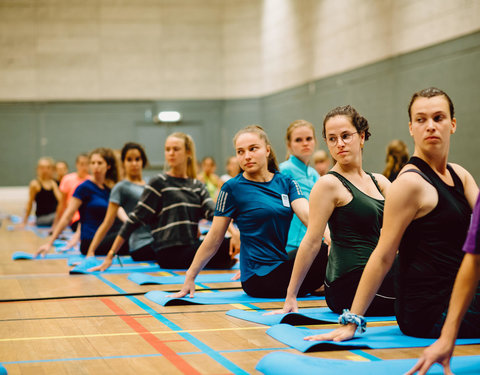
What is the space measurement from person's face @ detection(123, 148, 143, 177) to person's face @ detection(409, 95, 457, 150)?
4822 millimetres

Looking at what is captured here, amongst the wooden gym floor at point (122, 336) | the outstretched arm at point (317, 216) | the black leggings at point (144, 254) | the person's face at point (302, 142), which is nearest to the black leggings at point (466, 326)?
the wooden gym floor at point (122, 336)

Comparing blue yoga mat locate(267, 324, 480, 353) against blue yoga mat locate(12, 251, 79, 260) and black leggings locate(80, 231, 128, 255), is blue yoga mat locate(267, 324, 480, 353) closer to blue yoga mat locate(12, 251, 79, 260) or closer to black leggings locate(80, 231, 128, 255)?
black leggings locate(80, 231, 128, 255)

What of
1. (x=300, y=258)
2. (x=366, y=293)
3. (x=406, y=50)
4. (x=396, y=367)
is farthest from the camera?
(x=406, y=50)

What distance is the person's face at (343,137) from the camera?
12.7 feet

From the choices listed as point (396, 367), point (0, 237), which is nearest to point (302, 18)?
point (0, 237)

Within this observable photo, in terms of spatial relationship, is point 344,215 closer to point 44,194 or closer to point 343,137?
point 343,137

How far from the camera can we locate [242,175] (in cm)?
506

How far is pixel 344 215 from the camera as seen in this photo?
3885 mm

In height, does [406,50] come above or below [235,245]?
above

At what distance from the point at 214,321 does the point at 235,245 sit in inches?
68.4

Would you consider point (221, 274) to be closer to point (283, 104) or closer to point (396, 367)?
point (396, 367)

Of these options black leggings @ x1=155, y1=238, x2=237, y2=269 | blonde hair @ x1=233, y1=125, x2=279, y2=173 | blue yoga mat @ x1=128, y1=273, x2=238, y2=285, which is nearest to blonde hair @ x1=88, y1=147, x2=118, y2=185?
black leggings @ x1=155, y1=238, x2=237, y2=269

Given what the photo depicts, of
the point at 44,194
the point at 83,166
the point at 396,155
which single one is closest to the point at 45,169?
the point at 44,194

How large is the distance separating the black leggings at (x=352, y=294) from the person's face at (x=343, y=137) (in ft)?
2.14
